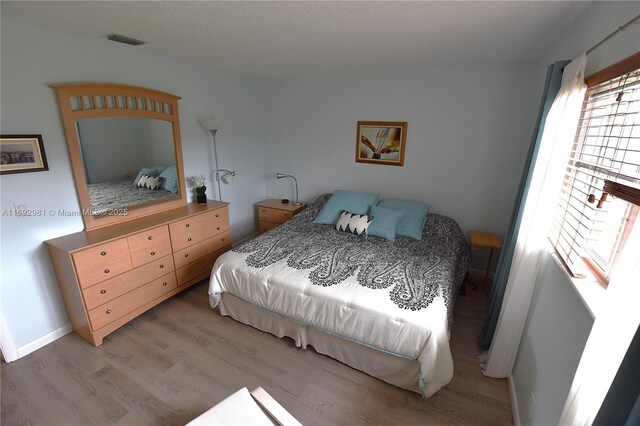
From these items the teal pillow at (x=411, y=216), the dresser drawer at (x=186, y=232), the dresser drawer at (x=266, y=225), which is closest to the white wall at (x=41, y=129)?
the dresser drawer at (x=186, y=232)

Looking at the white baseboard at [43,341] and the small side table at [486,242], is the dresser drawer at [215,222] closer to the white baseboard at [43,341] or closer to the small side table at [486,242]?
the white baseboard at [43,341]

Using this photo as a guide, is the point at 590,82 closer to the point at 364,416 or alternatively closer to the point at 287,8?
the point at 287,8

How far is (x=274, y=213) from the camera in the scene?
3.80m

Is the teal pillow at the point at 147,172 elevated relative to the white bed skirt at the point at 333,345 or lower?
elevated

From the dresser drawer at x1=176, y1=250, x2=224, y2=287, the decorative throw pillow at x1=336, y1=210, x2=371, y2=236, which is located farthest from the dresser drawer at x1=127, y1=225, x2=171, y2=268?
the decorative throw pillow at x1=336, y1=210, x2=371, y2=236

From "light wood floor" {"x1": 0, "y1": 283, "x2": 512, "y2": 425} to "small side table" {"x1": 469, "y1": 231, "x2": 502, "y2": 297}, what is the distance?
2.34 ft

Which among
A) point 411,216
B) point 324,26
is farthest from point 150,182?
point 411,216

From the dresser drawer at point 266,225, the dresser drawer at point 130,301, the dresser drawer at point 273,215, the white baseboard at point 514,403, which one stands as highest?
the dresser drawer at point 273,215

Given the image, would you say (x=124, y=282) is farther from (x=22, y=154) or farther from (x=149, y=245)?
(x=22, y=154)

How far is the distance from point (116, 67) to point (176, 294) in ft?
6.93

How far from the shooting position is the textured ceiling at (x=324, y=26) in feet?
5.31

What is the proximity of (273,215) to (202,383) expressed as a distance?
2.25m

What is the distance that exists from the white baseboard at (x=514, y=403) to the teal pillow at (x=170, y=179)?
330 centimetres

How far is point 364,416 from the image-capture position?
1.66m
